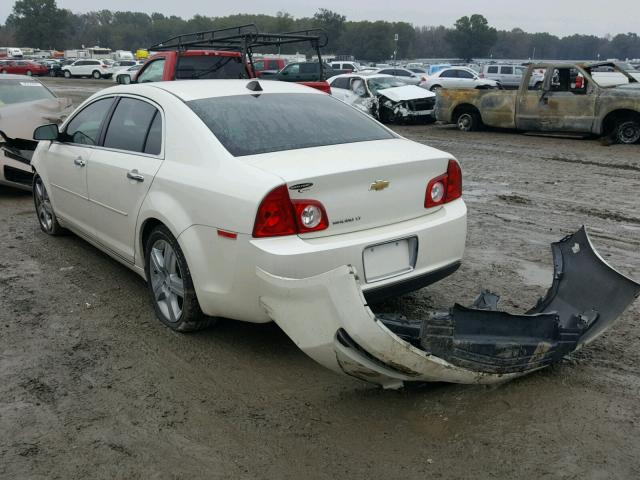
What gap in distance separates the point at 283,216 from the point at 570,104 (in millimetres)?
11553

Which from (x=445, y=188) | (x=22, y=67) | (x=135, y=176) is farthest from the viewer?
(x=22, y=67)

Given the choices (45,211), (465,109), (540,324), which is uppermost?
(465,109)

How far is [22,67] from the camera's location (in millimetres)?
50812

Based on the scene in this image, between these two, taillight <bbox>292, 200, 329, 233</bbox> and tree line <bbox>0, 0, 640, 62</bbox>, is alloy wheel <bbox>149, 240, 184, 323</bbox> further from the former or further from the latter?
tree line <bbox>0, 0, 640, 62</bbox>

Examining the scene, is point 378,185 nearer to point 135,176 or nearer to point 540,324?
point 540,324

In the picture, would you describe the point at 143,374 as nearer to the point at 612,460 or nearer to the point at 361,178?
the point at 361,178

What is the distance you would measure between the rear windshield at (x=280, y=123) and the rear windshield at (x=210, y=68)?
7.36 meters

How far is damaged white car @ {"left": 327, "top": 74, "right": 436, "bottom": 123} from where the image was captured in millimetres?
16844

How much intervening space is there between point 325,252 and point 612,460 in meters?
1.64

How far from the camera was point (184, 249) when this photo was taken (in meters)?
3.67

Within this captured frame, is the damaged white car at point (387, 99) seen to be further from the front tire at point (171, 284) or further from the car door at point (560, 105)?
the front tire at point (171, 284)

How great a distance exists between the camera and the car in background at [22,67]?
4991 centimetres

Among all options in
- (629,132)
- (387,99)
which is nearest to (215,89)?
(629,132)

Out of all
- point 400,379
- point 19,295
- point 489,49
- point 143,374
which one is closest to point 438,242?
point 400,379
